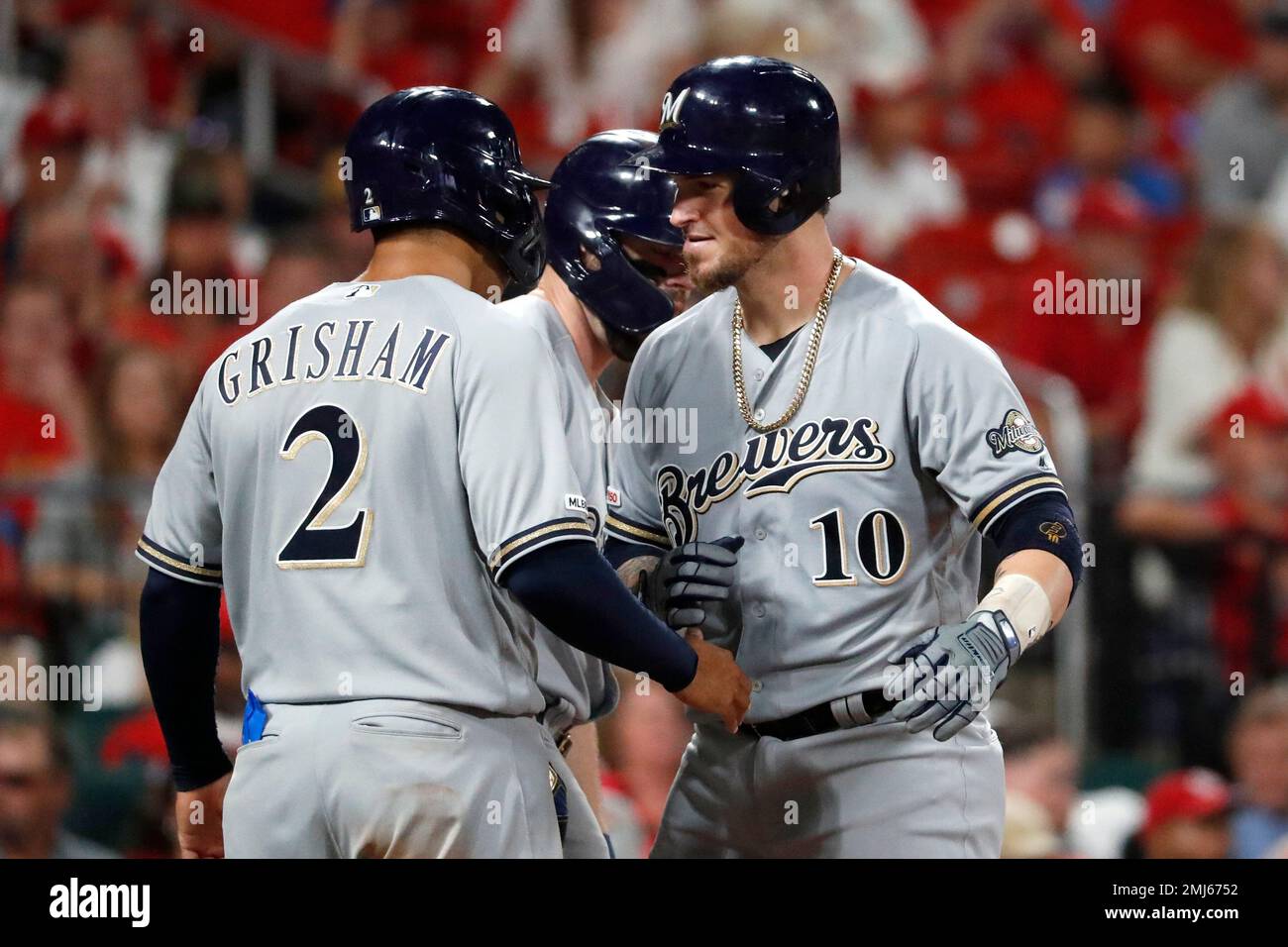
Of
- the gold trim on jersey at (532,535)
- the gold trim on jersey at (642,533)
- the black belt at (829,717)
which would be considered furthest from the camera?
the gold trim on jersey at (642,533)

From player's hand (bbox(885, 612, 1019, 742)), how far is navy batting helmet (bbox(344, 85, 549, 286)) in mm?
872

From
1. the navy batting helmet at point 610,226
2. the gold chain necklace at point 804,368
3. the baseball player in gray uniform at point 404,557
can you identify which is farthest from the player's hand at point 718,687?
the navy batting helmet at point 610,226

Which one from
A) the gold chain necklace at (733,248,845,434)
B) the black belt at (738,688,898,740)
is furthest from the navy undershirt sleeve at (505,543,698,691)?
the gold chain necklace at (733,248,845,434)

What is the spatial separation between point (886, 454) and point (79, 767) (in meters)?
2.52

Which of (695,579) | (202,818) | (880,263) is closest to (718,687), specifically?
(695,579)

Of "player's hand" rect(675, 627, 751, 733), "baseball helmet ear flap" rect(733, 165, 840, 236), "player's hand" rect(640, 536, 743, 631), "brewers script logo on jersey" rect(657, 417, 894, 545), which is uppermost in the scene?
"baseball helmet ear flap" rect(733, 165, 840, 236)

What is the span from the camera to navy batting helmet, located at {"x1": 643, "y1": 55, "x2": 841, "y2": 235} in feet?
8.57

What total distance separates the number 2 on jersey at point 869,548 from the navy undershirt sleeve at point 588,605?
1.17 feet

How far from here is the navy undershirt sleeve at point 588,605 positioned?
2273mm

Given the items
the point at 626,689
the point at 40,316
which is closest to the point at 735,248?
the point at 626,689

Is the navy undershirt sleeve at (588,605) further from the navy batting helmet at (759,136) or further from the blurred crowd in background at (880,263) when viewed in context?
the blurred crowd in background at (880,263)

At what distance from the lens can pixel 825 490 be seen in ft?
8.58

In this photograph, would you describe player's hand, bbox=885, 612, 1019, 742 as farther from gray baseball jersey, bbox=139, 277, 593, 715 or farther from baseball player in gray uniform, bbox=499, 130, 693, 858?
baseball player in gray uniform, bbox=499, 130, 693, 858

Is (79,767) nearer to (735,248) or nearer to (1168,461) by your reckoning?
(735,248)
